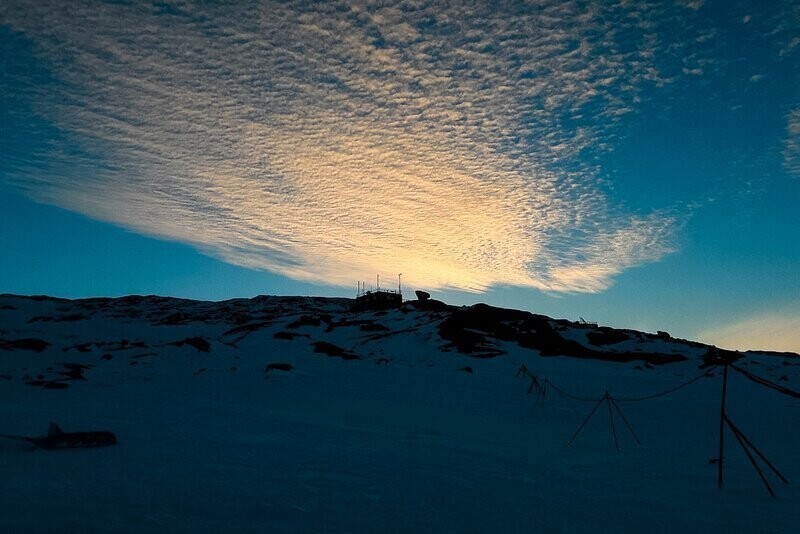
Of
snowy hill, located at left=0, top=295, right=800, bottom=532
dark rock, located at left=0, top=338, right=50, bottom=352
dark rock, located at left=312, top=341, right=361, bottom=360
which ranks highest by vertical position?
dark rock, located at left=312, top=341, right=361, bottom=360

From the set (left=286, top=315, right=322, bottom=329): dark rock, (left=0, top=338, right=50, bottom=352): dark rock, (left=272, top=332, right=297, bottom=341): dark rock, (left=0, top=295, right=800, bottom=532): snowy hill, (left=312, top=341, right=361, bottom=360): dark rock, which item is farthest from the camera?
(left=286, top=315, right=322, bottom=329): dark rock

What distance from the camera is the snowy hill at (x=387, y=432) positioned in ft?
13.2

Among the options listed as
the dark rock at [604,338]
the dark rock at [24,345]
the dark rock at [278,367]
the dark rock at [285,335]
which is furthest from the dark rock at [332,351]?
the dark rock at [604,338]

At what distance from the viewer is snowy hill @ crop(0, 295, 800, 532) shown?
4012 millimetres

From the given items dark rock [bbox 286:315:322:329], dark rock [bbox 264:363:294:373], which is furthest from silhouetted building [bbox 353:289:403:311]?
dark rock [bbox 264:363:294:373]

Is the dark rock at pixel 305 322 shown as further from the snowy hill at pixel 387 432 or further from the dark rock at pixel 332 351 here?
the dark rock at pixel 332 351

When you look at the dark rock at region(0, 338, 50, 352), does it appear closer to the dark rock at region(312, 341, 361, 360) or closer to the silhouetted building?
the dark rock at region(312, 341, 361, 360)

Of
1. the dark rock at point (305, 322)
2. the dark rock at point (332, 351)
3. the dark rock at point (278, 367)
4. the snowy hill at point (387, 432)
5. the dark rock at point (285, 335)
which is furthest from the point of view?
the dark rock at point (305, 322)

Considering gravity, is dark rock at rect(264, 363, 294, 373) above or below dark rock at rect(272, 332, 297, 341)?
below

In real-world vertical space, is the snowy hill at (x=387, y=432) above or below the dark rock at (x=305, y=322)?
below

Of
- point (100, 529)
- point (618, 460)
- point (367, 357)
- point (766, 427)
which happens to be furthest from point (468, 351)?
point (100, 529)

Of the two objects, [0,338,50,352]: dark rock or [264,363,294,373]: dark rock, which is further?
[0,338,50,352]: dark rock

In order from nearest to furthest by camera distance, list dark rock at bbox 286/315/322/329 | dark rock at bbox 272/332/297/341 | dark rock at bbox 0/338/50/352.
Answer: dark rock at bbox 0/338/50/352 → dark rock at bbox 272/332/297/341 → dark rock at bbox 286/315/322/329

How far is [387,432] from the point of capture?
7.39 meters
